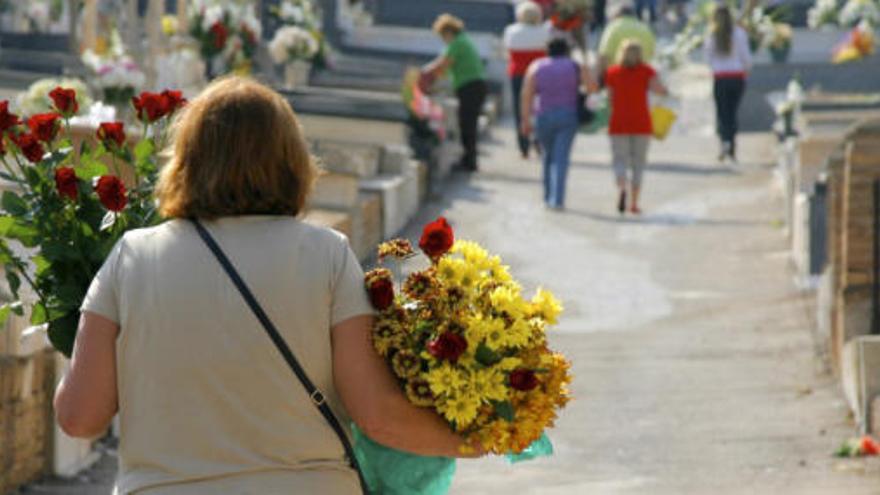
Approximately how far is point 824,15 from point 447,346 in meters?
28.6

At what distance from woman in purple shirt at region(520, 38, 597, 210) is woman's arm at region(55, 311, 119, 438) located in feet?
47.3

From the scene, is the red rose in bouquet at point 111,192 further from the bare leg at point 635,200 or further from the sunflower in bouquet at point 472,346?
the bare leg at point 635,200

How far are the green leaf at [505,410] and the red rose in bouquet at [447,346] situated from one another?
12cm

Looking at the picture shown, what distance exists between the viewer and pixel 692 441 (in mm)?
11094

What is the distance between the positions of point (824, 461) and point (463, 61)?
11.7 m

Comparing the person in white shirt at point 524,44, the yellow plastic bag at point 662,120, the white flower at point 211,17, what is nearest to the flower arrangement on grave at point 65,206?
the white flower at point 211,17

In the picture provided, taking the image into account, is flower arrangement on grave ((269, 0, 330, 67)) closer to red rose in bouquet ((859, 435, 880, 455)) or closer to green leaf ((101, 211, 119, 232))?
red rose in bouquet ((859, 435, 880, 455))

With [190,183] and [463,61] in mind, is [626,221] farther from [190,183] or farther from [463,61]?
[190,183]

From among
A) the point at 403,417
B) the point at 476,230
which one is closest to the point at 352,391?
the point at 403,417

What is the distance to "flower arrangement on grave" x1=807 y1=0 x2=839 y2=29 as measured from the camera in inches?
1282

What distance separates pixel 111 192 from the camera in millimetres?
5301

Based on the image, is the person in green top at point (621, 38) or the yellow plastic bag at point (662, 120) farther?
the person in green top at point (621, 38)

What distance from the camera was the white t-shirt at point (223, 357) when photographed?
14.8 feet

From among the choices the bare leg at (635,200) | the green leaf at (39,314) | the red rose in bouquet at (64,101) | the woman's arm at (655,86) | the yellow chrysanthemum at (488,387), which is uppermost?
the red rose in bouquet at (64,101)
